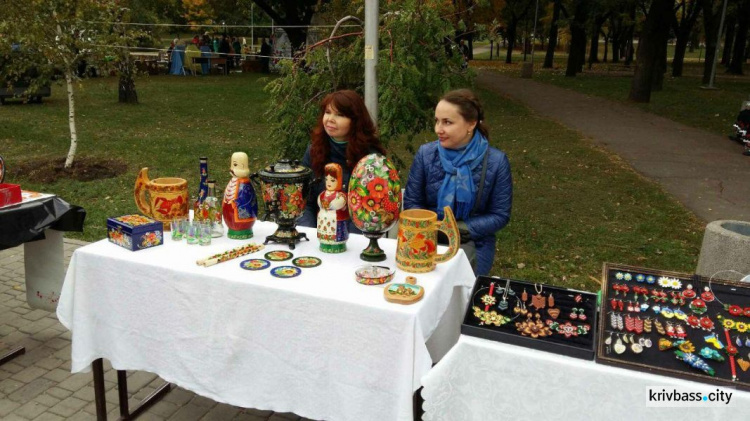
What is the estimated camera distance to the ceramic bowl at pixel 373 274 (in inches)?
94.6

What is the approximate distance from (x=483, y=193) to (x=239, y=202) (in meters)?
1.32

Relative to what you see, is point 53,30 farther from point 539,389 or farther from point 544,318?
point 539,389

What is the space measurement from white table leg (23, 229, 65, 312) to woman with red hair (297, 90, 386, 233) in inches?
69.4

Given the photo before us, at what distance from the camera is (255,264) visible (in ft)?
8.57

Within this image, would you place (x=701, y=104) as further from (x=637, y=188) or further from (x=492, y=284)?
(x=492, y=284)

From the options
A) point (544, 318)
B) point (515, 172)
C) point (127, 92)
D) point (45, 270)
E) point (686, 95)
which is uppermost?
point (544, 318)

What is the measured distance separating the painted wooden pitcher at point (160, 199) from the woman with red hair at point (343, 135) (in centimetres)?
67

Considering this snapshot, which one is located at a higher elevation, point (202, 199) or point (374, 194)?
point (374, 194)

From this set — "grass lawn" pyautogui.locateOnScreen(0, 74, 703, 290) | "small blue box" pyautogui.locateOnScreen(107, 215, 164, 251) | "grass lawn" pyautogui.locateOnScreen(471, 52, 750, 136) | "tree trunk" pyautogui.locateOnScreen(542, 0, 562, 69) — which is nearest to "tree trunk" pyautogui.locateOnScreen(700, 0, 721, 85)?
"grass lawn" pyautogui.locateOnScreen(471, 52, 750, 136)

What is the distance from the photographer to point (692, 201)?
7.42m

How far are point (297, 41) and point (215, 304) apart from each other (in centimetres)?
2322

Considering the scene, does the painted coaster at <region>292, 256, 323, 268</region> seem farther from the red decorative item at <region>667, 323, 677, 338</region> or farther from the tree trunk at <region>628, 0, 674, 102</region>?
the tree trunk at <region>628, 0, 674, 102</region>

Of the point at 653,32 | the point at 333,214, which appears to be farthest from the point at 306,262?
the point at 653,32

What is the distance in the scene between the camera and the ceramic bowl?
7.88ft
